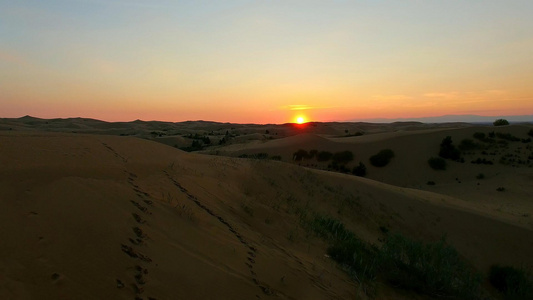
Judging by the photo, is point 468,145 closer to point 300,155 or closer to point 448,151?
point 448,151

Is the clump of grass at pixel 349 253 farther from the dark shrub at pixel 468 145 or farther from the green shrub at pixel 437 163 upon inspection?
the dark shrub at pixel 468 145

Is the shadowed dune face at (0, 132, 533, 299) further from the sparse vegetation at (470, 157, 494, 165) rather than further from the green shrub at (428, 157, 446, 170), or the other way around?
the sparse vegetation at (470, 157, 494, 165)

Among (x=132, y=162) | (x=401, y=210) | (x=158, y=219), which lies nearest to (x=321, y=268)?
(x=158, y=219)

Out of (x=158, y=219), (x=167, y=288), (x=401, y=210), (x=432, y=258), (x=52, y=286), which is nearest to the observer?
(x=52, y=286)

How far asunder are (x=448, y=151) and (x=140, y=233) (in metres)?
29.2

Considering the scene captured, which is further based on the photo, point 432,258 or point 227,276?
point 432,258

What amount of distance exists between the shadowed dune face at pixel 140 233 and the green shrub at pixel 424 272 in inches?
13.8

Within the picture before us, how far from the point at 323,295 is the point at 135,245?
2.37 m

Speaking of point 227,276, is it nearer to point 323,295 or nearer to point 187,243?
point 187,243

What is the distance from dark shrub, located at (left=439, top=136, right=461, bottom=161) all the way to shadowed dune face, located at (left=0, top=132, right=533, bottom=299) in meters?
23.3

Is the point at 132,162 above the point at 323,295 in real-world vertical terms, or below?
above

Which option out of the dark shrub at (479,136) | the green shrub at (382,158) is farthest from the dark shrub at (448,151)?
the green shrub at (382,158)

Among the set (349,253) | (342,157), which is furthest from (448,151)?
(349,253)

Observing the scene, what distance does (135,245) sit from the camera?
12.8 ft
